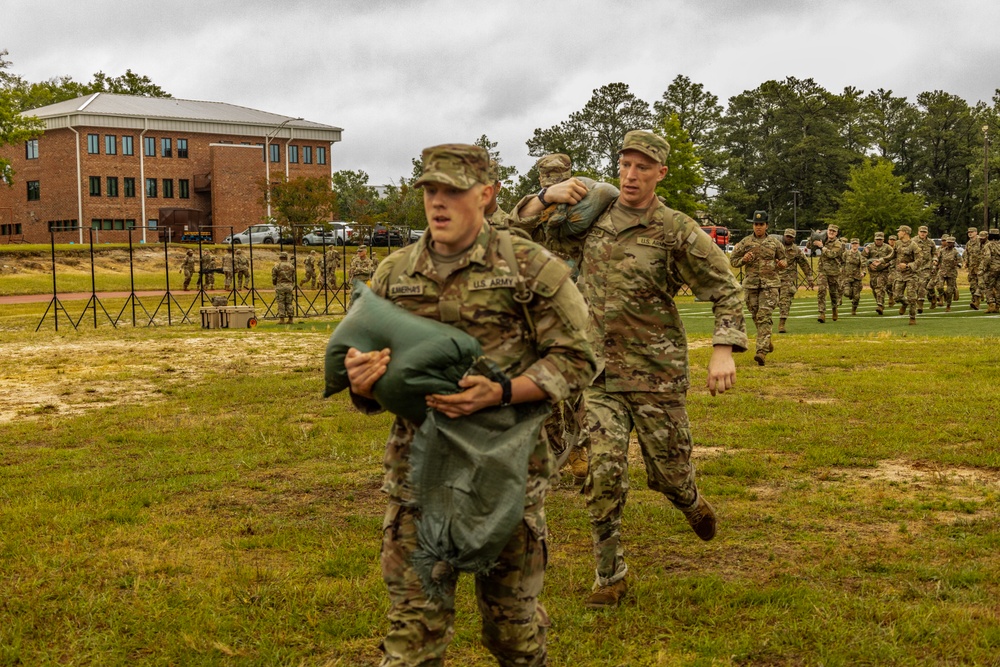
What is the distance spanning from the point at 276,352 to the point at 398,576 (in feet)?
54.8

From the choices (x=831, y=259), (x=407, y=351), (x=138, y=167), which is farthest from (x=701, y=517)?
(x=138, y=167)

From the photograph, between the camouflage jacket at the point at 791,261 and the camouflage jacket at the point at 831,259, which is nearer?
the camouflage jacket at the point at 791,261

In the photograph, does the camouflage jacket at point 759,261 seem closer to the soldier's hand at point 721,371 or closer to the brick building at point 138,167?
the soldier's hand at point 721,371

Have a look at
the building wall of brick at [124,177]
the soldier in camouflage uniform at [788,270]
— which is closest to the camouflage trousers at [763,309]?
the soldier in camouflage uniform at [788,270]

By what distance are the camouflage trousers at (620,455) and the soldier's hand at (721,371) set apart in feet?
1.36

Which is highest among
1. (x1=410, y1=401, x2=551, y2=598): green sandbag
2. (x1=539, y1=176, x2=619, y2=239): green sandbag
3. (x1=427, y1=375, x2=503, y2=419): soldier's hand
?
(x1=539, y1=176, x2=619, y2=239): green sandbag

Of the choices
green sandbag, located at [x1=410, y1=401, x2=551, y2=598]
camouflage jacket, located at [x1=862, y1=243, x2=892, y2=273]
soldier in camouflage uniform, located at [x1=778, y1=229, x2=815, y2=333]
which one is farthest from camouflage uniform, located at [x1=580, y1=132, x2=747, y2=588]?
camouflage jacket, located at [x1=862, y1=243, x2=892, y2=273]

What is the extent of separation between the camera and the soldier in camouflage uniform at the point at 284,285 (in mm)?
28453

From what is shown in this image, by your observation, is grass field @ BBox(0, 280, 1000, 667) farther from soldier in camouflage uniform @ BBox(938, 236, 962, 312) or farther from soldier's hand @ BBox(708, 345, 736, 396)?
soldier in camouflage uniform @ BBox(938, 236, 962, 312)

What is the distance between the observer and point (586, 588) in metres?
5.99

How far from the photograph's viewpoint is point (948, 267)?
3105 cm

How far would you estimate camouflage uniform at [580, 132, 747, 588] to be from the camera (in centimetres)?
573

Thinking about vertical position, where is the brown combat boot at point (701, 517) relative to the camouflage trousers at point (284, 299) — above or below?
below

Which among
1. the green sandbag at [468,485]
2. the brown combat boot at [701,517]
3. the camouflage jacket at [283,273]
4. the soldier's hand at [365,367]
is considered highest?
the camouflage jacket at [283,273]
